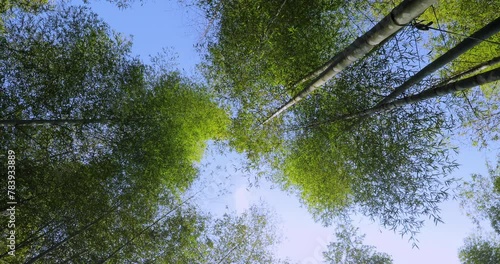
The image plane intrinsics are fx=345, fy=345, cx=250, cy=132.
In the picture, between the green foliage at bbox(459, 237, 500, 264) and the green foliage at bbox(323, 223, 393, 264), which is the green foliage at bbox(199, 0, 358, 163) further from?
the green foliage at bbox(459, 237, 500, 264)

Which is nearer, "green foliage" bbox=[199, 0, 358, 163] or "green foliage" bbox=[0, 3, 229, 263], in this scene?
"green foliage" bbox=[199, 0, 358, 163]

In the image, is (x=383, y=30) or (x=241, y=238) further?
Result: (x=241, y=238)

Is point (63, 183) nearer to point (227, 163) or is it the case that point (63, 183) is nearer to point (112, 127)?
point (112, 127)

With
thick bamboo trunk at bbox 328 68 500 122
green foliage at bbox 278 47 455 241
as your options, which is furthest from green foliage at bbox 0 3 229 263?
thick bamboo trunk at bbox 328 68 500 122

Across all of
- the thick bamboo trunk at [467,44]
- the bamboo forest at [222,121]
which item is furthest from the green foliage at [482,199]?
the thick bamboo trunk at [467,44]

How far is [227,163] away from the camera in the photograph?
7.38 meters

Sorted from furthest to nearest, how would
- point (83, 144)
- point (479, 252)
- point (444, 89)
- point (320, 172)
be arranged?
point (479, 252)
point (320, 172)
point (83, 144)
point (444, 89)

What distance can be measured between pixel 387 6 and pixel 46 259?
256 inches

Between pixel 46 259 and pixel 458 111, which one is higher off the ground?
pixel 458 111

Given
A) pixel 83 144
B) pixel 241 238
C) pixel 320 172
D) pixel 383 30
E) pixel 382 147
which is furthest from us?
pixel 241 238

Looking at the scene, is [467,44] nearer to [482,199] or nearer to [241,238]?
[241,238]

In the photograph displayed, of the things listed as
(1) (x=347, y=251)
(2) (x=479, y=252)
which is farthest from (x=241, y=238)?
(2) (x=479, y=252)

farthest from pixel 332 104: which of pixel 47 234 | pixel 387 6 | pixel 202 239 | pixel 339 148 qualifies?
pixel 47 234

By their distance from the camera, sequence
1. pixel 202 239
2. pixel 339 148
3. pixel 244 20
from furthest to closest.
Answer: pixel 202 239, pixel 339 148, pixel 244 20
